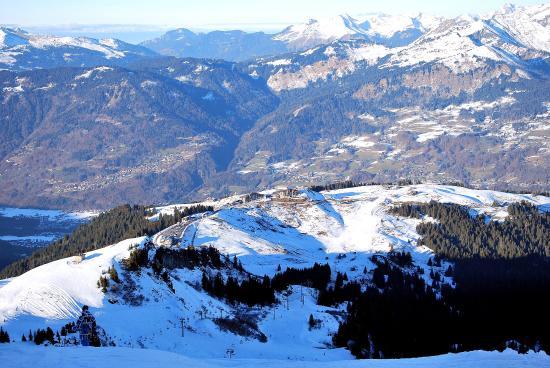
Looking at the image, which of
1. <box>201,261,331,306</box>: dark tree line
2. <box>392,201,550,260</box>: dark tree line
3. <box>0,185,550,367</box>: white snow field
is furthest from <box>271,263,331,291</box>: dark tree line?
<box>392,201,550,260</box>: dark tree line

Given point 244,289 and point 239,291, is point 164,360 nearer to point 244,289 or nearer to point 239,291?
point 239,291

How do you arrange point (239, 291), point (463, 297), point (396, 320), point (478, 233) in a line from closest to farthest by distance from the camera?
point (239, 291) → point (396, 320) → point (463, 297) → point (478, 233)

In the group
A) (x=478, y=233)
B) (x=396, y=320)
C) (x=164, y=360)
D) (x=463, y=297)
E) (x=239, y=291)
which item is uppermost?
(x=164, y=360)

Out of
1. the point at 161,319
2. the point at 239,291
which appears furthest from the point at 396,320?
the point at 161,319

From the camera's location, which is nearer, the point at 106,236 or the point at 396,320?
the point at 396,320

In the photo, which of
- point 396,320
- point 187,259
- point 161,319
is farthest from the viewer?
point 396,320

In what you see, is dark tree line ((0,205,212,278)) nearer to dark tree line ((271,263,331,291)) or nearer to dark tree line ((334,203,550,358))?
dark tree line ((271,263,331,291))

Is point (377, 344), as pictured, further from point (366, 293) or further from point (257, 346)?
point (366, 293)

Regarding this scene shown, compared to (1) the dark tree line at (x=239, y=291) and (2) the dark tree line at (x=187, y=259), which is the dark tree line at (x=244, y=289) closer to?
(1) the dark tree line at (x=239, y=291)
